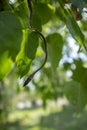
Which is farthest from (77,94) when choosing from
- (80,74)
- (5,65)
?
(5,65)

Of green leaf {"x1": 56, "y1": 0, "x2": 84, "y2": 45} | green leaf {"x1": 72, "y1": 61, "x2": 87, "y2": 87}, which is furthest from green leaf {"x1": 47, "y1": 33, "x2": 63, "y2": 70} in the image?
Answer: green leaf {"x1": 56, "y1": 0, "x2": 84, "y2": 45}

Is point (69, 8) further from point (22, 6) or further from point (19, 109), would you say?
point (19, 109)

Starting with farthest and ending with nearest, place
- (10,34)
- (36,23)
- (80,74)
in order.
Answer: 1. (80,74)
2. (36,23)
3. (10,34)

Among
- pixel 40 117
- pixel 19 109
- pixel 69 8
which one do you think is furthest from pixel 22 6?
pixel 19 109

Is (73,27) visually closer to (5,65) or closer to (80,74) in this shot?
(5,65)

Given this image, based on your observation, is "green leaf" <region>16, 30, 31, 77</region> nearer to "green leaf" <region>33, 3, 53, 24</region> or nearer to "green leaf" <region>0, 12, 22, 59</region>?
"green leaf" <region>0, 12, 22, 59</region>

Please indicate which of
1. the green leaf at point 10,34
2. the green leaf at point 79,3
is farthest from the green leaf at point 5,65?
the green leaf at point 79,3
